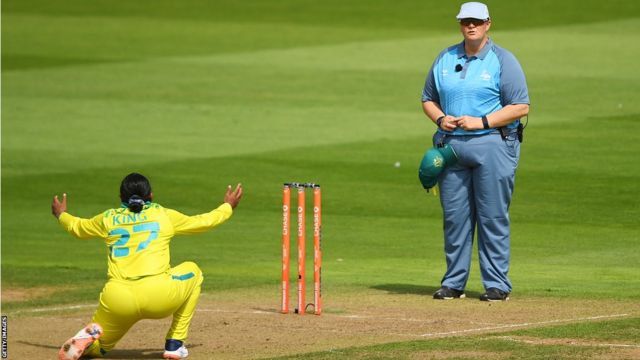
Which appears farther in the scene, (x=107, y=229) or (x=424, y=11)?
(x=424, y=11)

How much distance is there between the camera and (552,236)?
1808cm

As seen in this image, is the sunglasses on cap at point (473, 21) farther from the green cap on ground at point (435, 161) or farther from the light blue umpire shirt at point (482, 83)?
the green cap on ground at point (435, 161)

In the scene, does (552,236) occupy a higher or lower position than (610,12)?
lower

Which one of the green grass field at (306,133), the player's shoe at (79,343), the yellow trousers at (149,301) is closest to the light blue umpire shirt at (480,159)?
the green grass field at (306,133)

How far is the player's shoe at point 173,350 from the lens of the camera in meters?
11.2

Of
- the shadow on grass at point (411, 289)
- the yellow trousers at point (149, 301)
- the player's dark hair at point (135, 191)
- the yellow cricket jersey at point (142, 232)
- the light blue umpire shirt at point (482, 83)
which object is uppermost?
the light blue umpire shirt at point (482, 83)

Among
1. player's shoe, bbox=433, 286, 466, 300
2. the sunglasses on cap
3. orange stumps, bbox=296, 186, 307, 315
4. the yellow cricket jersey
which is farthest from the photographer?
player's shoe, bbox=433, 286, 466, 300

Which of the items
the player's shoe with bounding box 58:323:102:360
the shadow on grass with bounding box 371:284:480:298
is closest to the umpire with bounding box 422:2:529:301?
the shadow on grass with bounding box 371:284:480:298

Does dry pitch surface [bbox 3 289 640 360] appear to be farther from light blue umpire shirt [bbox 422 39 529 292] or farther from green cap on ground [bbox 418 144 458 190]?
green cap on ground [bbox 418 144 458 190]

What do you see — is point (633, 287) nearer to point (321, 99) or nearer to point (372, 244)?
point (372, 244)

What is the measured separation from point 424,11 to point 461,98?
24303mm

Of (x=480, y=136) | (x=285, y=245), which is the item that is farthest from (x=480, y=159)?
(x=285, y=245)

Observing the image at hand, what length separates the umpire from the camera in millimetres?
12992

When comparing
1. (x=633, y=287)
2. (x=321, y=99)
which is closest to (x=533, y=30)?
(x=321, y=99)
